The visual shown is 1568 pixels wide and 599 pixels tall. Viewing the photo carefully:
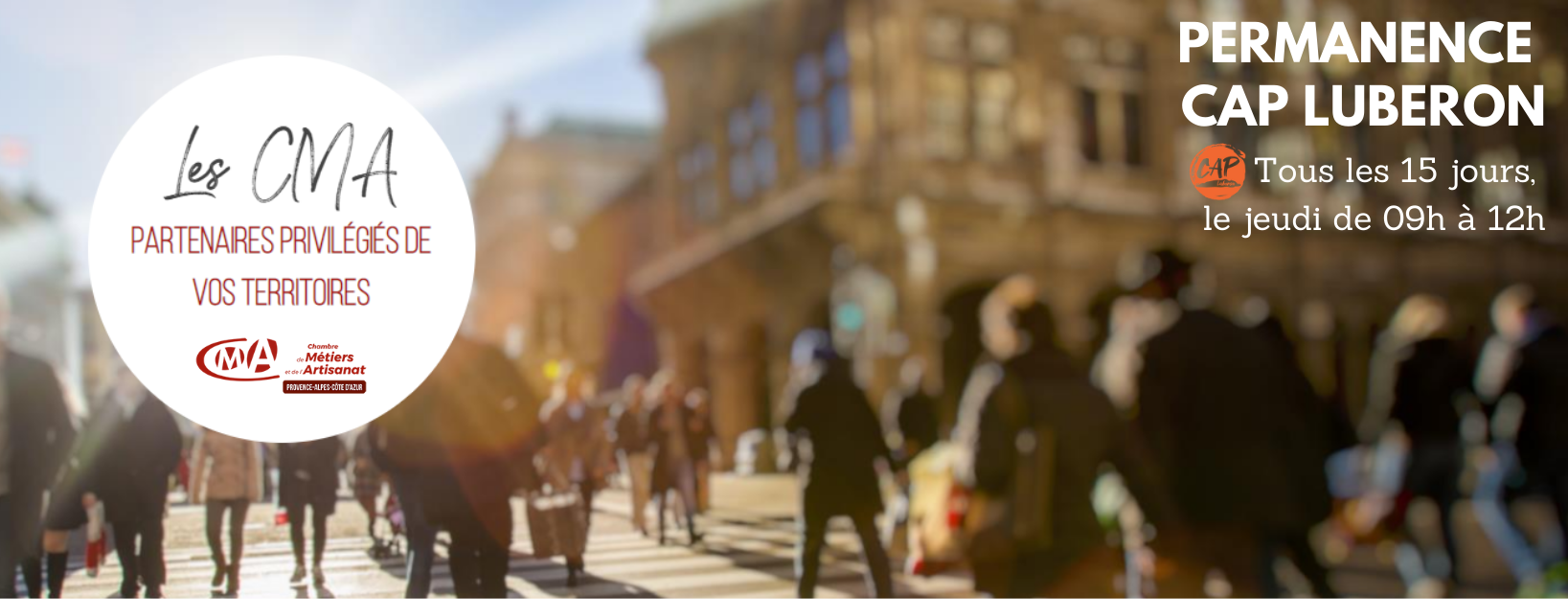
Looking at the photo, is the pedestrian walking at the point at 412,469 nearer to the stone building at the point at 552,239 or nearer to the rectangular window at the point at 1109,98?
the stone building at the point at 552,239

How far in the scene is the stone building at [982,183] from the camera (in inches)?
357

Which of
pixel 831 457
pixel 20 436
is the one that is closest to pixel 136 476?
pixel 20 436

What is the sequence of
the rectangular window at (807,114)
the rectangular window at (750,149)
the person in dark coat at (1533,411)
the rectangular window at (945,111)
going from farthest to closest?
the rectangular window at (750,149) < the rectangular window at (807,114) < the rectangular window at (945,111) < the person in dark coat at (1533,411)

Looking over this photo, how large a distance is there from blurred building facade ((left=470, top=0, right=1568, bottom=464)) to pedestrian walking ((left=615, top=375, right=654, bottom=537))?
1.55ft

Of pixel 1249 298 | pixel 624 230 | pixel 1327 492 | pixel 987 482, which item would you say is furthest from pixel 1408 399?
pixel 624 230

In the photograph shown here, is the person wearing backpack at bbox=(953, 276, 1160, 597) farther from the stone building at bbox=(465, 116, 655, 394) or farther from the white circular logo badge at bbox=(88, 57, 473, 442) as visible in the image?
the white circular logo badge at bbox=(88, 57, 473, 442)

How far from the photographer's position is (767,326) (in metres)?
15.5

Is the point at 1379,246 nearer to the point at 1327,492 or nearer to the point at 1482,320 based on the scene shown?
the point at 1482,320

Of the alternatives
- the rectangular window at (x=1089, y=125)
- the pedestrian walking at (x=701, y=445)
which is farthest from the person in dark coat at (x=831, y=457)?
the rectangular window at (x=1089, y=125)

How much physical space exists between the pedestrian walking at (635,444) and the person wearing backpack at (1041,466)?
3211mm

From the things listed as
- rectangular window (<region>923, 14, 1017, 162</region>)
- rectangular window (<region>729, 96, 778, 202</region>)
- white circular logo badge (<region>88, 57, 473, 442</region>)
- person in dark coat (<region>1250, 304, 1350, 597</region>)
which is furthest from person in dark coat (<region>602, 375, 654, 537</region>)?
rectangular window (<region>729, 96, 778, 202</region>)

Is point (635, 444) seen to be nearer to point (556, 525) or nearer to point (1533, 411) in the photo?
point (556, 525)

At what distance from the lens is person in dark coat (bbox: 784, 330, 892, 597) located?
22.1 feet

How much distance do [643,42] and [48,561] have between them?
4.67 meters
